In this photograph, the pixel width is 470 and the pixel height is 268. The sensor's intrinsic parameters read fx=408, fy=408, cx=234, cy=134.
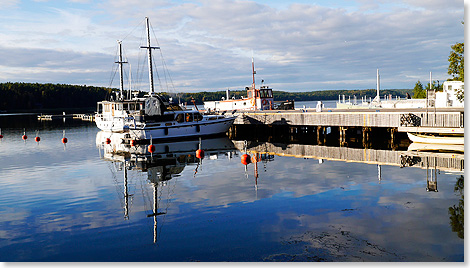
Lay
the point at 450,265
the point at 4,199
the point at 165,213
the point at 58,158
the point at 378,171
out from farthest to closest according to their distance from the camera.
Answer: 1. the point at 58,158
2. the point at 378,171
3. the point at 4,199
4. the point at 165,213
5. the point at 450,265

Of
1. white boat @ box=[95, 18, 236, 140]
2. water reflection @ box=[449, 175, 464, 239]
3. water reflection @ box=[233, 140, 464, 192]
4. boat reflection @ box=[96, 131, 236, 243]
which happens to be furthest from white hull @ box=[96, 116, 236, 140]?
water reflection @ box=[449, 175, 464, 239]

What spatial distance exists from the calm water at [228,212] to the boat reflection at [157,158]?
0.52 ft

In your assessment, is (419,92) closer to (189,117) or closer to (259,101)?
(259,101)

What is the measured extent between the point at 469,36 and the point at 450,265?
7.02m

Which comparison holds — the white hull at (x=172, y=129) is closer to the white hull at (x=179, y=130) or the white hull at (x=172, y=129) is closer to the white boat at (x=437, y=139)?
the white hull at (x=179, y=130)

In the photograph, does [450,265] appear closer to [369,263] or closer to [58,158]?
[369,263]

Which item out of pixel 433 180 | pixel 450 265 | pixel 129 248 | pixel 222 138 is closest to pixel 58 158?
pixel 222 138

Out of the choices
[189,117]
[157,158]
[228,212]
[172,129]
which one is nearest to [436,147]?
[157,158]

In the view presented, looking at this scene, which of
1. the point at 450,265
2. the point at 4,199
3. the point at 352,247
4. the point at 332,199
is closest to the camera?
the point at 450,265

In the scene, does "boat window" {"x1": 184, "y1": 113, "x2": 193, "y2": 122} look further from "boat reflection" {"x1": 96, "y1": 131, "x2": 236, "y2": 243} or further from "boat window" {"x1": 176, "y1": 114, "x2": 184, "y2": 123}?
"boat reflection" {"x1": 96, "y1": 131, "x2": 236, "y2": 243}

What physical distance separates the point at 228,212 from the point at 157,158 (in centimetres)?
1857

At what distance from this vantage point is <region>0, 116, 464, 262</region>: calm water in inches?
504

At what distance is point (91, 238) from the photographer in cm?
1430

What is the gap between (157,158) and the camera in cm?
3472
